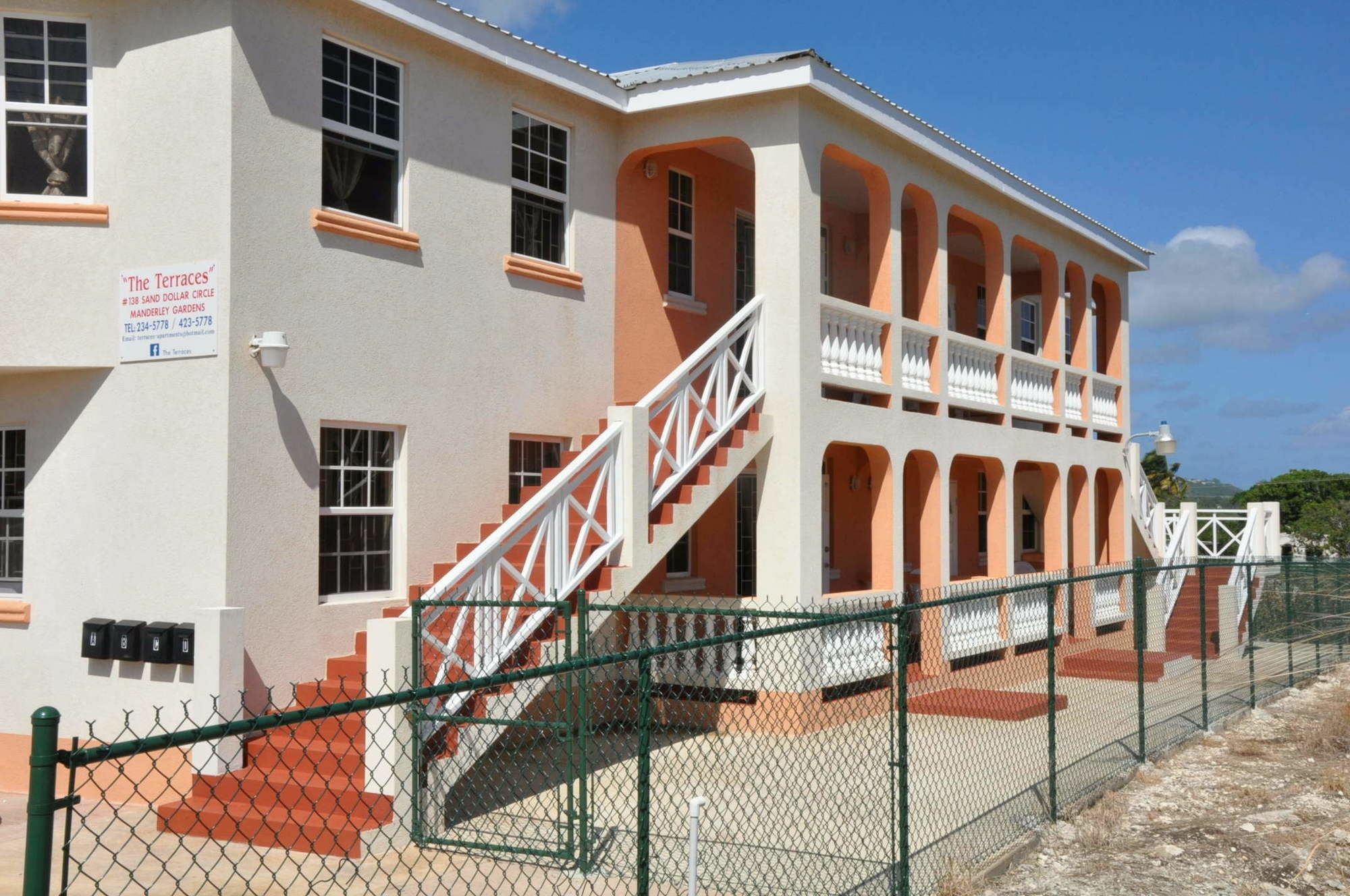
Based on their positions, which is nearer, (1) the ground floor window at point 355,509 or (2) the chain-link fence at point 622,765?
(2) the chain-link fence at point 622,765

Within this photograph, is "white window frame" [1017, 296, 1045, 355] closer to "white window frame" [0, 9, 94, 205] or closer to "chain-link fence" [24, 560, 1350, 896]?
"chain-link fence" [24, 560, 1350, 896]

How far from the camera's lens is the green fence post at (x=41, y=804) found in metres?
3.03

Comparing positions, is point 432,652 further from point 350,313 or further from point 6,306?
point 6,306

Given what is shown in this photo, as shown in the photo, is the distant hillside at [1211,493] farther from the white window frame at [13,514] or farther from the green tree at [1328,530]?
the white window frame at [13,514]

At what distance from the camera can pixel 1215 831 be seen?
30.8 ft

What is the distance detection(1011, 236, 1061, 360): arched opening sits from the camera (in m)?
20.4

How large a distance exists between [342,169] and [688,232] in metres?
5.50

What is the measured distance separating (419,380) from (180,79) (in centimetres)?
314

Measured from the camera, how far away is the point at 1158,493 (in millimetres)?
48906

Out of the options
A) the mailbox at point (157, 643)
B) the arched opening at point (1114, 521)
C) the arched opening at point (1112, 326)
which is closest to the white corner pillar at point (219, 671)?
the mailbox at point (157, 643)

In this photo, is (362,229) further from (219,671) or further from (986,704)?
(986,704)

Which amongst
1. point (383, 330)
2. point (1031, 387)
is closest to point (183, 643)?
point (383, 330)

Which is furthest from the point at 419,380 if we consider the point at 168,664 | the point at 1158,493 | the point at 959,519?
the point at 1158,493

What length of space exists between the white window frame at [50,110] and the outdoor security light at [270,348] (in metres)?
2.02
